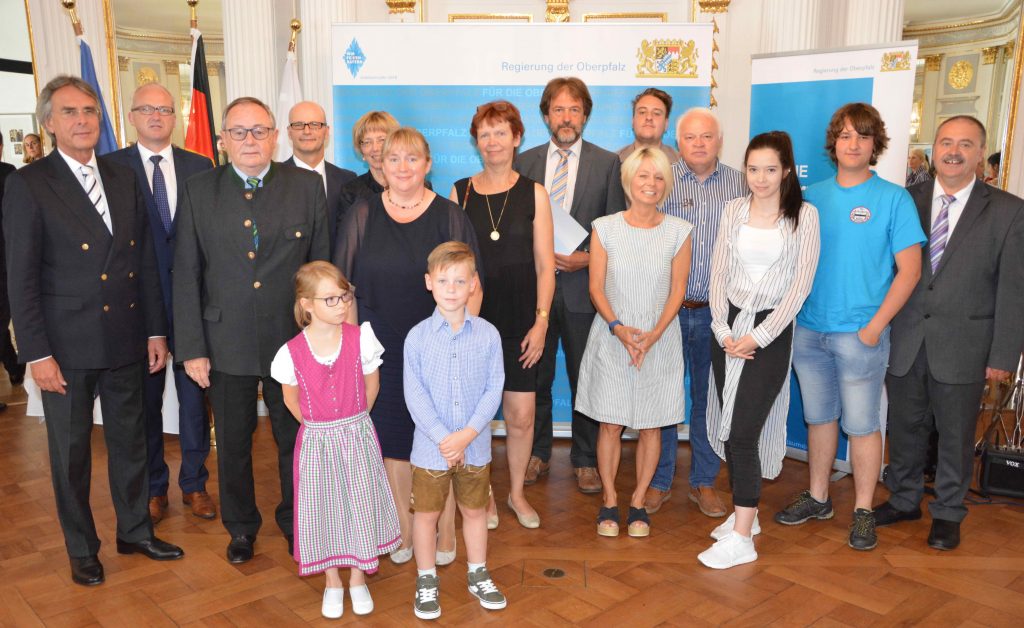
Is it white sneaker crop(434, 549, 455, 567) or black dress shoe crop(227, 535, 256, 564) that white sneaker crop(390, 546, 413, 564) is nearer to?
white sneaker crop(434, 549, 455, 567)

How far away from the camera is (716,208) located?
3305 mm

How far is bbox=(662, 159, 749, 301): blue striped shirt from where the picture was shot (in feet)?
10.8

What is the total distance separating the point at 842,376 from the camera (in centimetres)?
313

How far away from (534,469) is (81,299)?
86.9 inches

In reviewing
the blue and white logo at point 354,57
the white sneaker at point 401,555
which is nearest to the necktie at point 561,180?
the blue and white logo at point 354,57

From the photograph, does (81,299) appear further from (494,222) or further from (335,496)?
(494,222)

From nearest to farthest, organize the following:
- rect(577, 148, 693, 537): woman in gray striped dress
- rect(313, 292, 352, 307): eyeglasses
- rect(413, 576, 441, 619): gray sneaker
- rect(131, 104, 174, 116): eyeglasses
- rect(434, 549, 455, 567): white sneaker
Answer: rect(313, 292, 352, 307): eyeglasses, rect(413, 576, 441, 619): gray sneaker, rect(434, 549, 455, 567): white sneaker, rect(577, 148, 693, 537): woman in gray striped dress, rect(131, 104, 174, 116): eyeglasses

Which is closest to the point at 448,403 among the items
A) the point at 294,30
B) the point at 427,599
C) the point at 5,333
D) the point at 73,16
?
the point at 427,599

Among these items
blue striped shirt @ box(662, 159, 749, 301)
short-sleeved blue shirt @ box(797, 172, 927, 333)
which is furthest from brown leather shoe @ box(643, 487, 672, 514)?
short-sleeved blue shirt @ box(797, 172, 927, 333)

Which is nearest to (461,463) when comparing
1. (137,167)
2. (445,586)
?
(445,586)

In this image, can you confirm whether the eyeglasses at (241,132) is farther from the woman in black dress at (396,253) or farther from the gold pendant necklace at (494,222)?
the gold pendant necklace at (494,222)

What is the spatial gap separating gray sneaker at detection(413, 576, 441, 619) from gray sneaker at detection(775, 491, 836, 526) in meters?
1.65

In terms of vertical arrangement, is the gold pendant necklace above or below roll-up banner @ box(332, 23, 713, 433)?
below

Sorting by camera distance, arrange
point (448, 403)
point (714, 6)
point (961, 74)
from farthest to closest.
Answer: point (961, 74), point (714, 6), point (448, 403)
